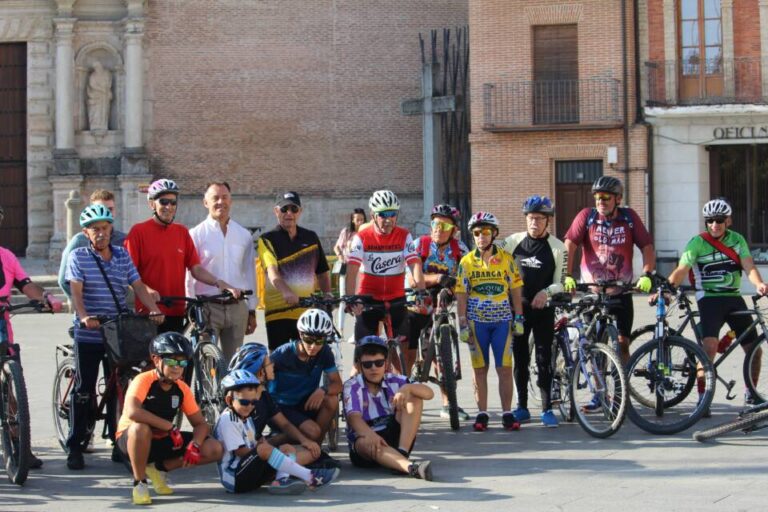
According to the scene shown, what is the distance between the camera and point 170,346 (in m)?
9.08

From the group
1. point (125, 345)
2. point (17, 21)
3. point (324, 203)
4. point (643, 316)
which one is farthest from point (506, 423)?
point (17, 21)

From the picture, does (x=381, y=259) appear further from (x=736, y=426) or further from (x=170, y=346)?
(x=736, y=426)

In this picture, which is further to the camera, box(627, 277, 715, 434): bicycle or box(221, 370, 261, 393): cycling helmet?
box(627, 277, 715, 434): bicycle

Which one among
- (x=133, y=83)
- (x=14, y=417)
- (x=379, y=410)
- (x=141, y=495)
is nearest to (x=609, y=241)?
(x=379, y=410)

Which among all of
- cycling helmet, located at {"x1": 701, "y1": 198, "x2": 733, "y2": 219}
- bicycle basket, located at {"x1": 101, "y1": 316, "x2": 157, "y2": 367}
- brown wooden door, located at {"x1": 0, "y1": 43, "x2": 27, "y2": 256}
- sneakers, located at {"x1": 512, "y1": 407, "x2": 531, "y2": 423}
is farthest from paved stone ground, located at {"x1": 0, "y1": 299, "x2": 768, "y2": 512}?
brown wooden door, located at {"x1": 0, "y1": 43, "x2": 27, "y2": 256}

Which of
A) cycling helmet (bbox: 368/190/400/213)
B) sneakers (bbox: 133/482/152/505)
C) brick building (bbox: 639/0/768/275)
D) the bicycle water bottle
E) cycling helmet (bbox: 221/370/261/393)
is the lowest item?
sneakers (bbox: 133/482/152/505)

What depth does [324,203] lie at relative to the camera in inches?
1447

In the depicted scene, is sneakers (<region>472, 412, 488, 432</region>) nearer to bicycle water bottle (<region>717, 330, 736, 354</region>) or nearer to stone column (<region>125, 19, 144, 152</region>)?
bicycle water bottle (<region>717, 330, 736, 354</region>)

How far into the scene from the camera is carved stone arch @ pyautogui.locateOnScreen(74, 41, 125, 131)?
37219 mm

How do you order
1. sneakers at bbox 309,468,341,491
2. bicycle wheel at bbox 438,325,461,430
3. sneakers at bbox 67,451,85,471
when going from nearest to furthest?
sneakers at bbox 309,468,341,491 → sneakers at bbox 67,451,85,471 → bicycle wheel at bbox 438,325,461,430

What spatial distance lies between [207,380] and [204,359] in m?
0.16

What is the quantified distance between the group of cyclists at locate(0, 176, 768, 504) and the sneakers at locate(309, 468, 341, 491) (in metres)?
0.01

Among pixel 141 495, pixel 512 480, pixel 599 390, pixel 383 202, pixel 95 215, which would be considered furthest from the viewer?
pixel 383 202

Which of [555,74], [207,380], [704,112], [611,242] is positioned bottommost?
[207,380]
